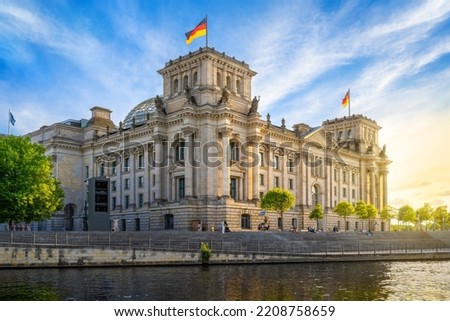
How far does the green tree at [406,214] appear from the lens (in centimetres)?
12575

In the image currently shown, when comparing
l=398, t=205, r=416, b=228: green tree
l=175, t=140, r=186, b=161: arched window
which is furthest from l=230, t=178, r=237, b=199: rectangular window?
l=398, t=205, r=416, b=228: green tree

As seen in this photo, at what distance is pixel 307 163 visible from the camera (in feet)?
318

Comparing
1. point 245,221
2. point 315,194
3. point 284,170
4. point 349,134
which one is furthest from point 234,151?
point 349,134

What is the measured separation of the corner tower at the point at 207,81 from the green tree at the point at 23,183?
2538 cm

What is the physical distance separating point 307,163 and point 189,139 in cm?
3008

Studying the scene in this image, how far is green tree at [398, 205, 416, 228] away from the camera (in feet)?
413

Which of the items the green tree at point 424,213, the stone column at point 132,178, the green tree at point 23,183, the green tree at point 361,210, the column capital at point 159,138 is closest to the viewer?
the green tree at point 23,183

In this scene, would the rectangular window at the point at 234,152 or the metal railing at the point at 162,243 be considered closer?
the metal railing at the point at 162,243

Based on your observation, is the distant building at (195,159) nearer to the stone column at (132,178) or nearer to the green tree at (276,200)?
the stone column at (132,178)

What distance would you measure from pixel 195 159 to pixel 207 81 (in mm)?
12127

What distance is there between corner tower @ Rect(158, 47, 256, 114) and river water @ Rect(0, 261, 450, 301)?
3739 centimetres

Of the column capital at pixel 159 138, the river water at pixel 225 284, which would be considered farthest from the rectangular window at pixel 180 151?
the river water at pixel 225 284

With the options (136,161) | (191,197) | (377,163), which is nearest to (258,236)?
(191,197)
